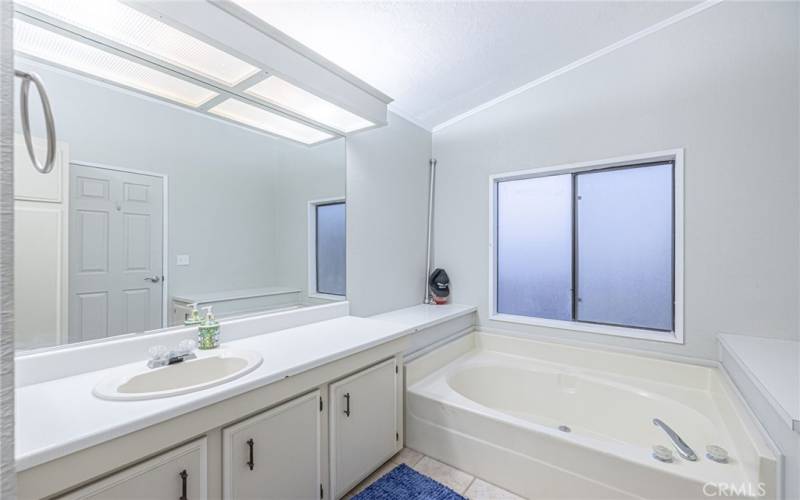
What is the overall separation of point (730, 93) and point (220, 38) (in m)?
2.83

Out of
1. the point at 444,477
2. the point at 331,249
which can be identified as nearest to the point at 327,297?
the point at 331,249

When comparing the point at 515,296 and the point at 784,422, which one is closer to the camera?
the point at 784,422

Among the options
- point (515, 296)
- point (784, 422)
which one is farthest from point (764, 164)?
point (515, 296)

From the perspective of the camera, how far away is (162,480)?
42.7 inches

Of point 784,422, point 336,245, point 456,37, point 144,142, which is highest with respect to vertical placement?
point 456,37

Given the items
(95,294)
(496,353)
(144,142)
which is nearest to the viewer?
(95,294)

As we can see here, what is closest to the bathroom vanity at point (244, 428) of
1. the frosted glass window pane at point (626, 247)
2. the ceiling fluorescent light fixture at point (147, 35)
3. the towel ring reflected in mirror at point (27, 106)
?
the towel ring reflected in mirror at point (27, 106)

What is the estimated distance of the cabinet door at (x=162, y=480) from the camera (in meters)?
0.97

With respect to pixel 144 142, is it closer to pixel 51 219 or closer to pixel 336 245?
pixel 51 219

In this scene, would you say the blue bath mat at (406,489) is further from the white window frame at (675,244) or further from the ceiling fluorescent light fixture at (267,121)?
the ceiling fluorescent light fixture at (267,121)

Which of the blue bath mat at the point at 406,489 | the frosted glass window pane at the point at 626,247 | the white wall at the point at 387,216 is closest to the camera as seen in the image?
the blue bath mat at the point at 406,489

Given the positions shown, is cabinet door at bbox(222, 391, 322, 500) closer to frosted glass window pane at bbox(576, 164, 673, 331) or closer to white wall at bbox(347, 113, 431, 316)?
white wall at bbox(347, 113, 431, 316)

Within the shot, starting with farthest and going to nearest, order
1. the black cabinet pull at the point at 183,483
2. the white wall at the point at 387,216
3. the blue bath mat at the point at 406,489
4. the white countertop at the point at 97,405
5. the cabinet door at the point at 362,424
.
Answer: the white wall at the point at 387,216, the blue bath mat at the point at 406,489, the cabinet door at the point at 362,424, the black cabinet pull at the point at 183,483, the white countertop at the point at 97,405

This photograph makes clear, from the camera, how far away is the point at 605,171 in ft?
8.54
